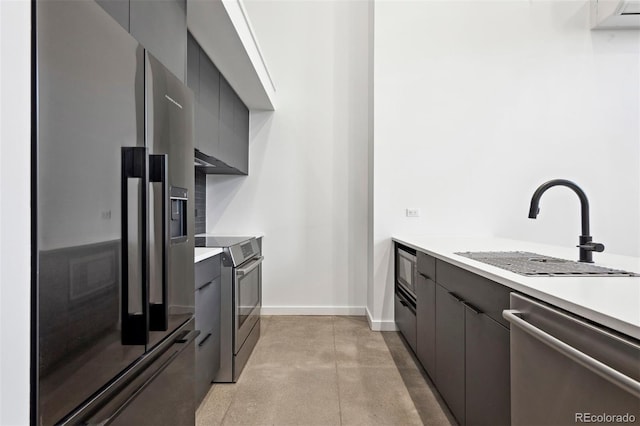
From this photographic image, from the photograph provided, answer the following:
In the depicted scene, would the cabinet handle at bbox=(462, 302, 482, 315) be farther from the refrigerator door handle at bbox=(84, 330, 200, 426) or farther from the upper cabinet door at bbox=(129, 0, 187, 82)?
the upper cabinet door at bbox=(129, 0, 187, 82)

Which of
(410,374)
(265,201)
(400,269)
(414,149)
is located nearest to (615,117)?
(414,149)

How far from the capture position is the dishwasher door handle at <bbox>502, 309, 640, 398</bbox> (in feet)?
2.26

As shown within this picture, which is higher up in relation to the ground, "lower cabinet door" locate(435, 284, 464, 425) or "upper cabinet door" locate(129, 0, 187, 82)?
"upper cabinet door" locate(129, 0, 187, 82)

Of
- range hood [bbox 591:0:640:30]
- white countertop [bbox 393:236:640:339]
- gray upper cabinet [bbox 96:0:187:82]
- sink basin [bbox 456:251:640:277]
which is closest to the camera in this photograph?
white countertop [bbox 393:236:640:339]

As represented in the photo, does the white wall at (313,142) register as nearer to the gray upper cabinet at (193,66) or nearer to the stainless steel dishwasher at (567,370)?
the gray upper cabinet at (193,66)

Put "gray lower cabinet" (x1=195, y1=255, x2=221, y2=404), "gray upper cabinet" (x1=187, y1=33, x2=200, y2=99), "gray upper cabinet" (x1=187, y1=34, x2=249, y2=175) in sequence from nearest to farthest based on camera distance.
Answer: "gray lower cabinet" (x1=195, y1=255, x2=221, y2=404) → "gray upper cabinet" (x1=187, y1=33, x2=200, y2=99) → "gray upper cabinet" (x1=187, y1=34, x2=249, y2=175)

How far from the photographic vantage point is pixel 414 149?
3.58 m

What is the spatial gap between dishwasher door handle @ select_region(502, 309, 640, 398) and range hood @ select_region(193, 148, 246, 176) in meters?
1.75

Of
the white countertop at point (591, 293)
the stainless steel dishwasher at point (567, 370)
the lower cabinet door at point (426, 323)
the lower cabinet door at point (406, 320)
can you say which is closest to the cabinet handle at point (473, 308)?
the white countertop at point (591, 293)

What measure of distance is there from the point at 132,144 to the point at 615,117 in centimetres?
420

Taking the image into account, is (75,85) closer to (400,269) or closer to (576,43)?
(400,269)

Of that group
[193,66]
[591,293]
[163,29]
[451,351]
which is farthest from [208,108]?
[591,293]

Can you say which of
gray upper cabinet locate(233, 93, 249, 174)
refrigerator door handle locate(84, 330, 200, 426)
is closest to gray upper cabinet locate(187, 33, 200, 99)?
gray upper cabinet locate(233, 93, 249, 174)

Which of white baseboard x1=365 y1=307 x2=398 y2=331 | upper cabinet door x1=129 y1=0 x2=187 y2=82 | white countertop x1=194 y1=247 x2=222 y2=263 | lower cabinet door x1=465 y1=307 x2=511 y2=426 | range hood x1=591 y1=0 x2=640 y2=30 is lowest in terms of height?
white baseboard x1=365 y1=307 x2=398 y2=331
